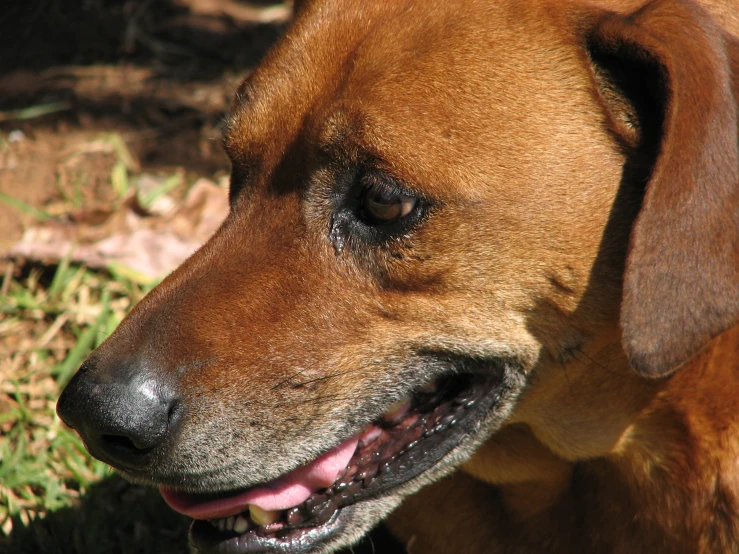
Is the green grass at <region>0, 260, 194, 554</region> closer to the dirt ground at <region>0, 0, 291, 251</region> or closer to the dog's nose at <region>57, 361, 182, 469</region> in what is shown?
the dirt ground at <region>0, 0, 291, 251</region>

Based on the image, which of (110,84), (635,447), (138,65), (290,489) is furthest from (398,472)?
(138,65)

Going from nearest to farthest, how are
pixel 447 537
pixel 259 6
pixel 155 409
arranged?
pixel 155 409 → pixel 447 537 → pixel 259 6

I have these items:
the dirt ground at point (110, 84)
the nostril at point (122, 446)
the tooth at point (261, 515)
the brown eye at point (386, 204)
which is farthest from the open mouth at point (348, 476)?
the dirt ground at point (110, 84)

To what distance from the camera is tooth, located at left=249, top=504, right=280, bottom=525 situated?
288 cm

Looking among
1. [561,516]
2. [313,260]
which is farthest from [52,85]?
[561,516]

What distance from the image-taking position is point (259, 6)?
7.08 metres

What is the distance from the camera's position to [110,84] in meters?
6.24

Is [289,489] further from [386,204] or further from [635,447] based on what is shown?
[635,447]

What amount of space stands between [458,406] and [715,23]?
4.33 ft

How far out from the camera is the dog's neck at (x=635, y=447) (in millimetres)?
2844

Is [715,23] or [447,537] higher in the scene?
[715,23]

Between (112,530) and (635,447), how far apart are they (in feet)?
6.63

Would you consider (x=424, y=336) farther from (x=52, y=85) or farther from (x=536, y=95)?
(x=52, y=85)

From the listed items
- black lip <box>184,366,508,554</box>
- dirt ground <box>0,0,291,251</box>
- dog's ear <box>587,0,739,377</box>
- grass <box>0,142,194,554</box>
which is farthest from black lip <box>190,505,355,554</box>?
dirt ground <box>0,0,291,251</box>
